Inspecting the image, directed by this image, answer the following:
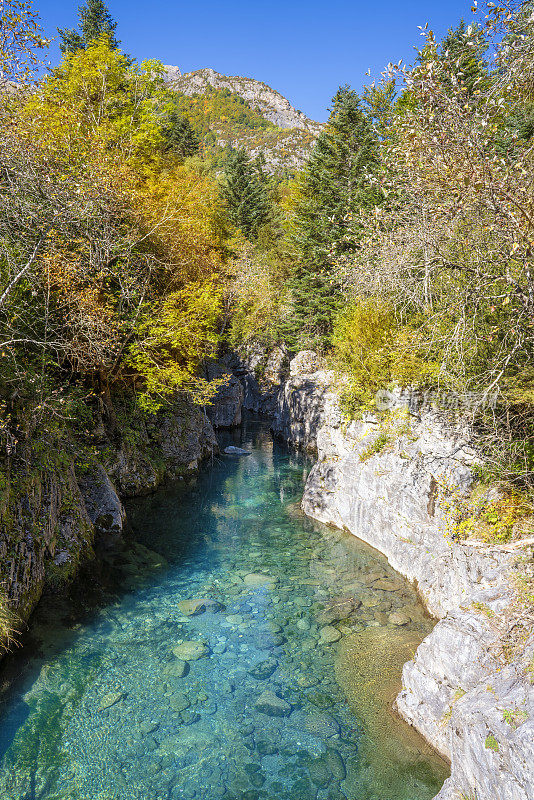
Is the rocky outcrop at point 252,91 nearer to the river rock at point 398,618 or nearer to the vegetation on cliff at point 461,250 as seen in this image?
the vegetation on cliff at point 461,250

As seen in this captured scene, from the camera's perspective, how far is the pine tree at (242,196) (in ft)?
121

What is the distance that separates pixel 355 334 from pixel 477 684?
9237 millimetres

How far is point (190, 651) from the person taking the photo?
7.29 metres

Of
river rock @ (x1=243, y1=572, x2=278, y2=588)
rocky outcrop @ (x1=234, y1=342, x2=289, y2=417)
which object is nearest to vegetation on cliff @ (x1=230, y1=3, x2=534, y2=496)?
river rock @ (x1=243, y1=572, x2=278, y2=588)

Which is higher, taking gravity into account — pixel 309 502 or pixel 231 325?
pixel 231 325

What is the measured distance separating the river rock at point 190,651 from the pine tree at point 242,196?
34.5 m

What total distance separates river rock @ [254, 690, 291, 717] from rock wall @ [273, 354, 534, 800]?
164 cm

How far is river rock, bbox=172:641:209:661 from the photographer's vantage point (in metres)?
7.16

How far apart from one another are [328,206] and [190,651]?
822 inches

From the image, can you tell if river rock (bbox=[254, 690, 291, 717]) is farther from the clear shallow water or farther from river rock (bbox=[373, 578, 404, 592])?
river rock (bbox=[373, 578, 404, 592])

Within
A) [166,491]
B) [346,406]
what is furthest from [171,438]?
[346,406]

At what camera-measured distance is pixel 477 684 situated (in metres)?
5.04

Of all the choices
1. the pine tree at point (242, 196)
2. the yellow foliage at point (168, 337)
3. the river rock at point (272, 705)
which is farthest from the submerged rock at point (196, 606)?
the pine tree at point (242, 196)

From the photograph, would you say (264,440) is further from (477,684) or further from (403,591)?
(477,684)
